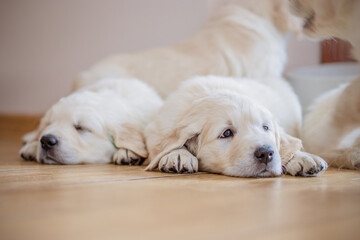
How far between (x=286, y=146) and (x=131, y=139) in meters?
1.02

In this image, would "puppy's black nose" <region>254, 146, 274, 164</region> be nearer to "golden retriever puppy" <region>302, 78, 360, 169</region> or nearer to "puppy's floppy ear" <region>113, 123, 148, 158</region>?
"golden retriever puppy" <region>302, 78, 360, 169</region>

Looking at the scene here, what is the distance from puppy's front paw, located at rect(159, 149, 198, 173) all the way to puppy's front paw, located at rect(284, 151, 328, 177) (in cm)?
52

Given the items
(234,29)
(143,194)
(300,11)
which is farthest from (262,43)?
(143,194)

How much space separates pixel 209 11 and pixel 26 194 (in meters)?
3.51

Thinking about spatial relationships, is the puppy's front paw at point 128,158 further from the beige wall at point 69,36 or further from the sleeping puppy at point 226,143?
the beige wall at point 69,36

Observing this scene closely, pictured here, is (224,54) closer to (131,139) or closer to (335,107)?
(335,107)

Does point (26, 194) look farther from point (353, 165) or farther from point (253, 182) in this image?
point (353, 165)

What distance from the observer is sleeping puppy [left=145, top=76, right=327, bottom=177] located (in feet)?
7.74

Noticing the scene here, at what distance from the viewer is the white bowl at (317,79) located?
4.51 meters

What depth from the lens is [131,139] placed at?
300 cm

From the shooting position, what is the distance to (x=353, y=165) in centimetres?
270

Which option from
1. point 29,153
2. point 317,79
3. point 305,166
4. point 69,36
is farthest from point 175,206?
point 69,36

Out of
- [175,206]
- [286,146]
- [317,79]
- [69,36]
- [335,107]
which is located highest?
[69,36]

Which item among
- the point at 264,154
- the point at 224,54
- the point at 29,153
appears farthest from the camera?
the point at 224,54
